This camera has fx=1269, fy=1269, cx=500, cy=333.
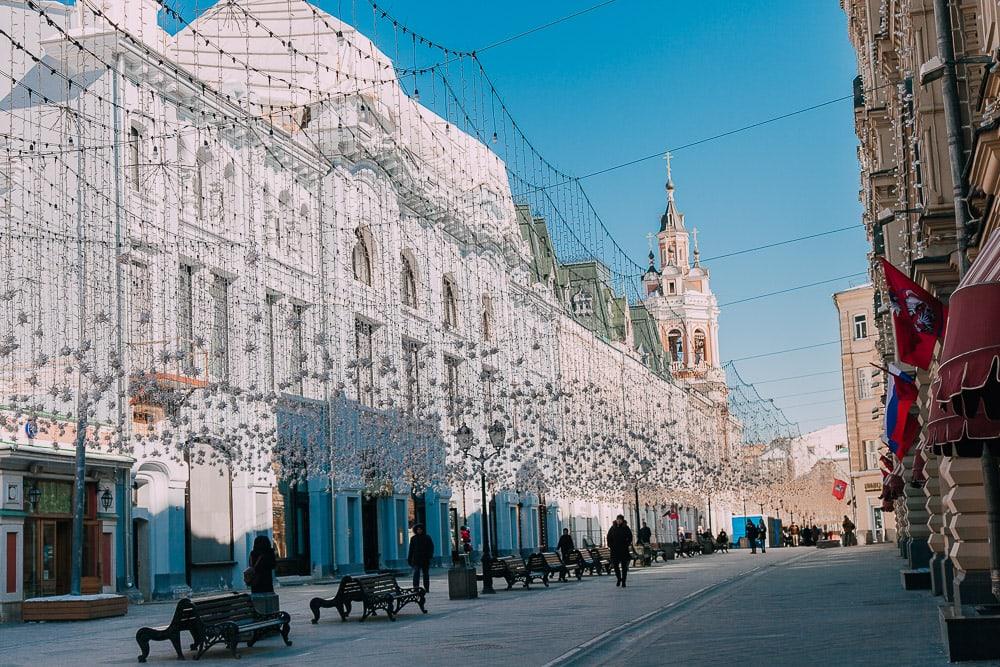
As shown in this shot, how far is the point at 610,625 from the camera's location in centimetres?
2103

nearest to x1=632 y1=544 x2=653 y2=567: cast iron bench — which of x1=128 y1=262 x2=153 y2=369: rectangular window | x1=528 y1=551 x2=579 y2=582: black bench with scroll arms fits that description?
x1=528 y1=551 x2=579 y2=582: black bench with scroll arms

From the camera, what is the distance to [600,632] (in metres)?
19.7

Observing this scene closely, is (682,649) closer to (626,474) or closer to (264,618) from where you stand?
(264,618)

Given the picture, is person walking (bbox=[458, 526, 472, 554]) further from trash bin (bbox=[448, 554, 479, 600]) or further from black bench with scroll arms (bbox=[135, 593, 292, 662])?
black bench with scroll arms (bbox=[135, 593, 292, 662])

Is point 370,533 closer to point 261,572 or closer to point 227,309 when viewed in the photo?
point 227,309

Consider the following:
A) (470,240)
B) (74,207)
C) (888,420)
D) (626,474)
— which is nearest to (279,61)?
(470,240)

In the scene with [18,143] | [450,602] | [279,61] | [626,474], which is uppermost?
[279,61]

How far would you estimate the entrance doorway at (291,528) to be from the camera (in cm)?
4281

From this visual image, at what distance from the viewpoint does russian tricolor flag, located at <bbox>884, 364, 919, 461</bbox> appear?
2439 cm

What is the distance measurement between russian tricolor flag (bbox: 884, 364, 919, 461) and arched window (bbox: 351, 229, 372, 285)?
82.8 feet

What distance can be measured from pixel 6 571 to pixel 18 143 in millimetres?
11970

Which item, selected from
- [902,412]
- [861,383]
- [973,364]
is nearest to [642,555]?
[902,412]

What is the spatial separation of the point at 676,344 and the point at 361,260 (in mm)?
79652

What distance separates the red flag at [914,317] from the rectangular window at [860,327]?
71.8 metres
